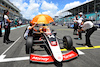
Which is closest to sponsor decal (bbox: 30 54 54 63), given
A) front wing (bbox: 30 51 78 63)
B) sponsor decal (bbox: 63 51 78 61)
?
front wing (bbox: 30 51 78 63)

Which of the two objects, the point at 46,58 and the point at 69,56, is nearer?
the point at 46,58

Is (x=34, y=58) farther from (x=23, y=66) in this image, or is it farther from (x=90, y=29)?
(x=90, y=29)

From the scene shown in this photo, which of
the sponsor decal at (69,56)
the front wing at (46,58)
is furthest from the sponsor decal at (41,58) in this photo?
the sponsor decal at (69,56)

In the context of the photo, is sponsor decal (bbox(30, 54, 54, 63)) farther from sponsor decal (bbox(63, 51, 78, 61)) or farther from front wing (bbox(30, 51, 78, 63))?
sponsor decal (bbox(63, 51, 78, 61))

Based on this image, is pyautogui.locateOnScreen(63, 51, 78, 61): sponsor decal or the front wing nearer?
the front wing

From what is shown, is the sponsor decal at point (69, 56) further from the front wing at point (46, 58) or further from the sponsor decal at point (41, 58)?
the sponsor decal at point (41, 58)

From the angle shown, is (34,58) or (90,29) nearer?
(34,58)

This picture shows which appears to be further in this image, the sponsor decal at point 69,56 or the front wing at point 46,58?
the sponsor decal at point 69,56

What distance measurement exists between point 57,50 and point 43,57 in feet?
1.62

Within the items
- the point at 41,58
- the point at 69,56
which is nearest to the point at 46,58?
the point at 41,58

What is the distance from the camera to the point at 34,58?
8.46 feet

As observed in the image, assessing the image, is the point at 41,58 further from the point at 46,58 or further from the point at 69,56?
the point at 69,56

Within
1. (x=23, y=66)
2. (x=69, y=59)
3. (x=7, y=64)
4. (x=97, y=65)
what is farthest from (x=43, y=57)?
(x=97, y=65)

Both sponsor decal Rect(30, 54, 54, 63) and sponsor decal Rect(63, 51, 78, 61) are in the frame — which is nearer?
sponsor decal Rect(30, 54, 54, 63)
